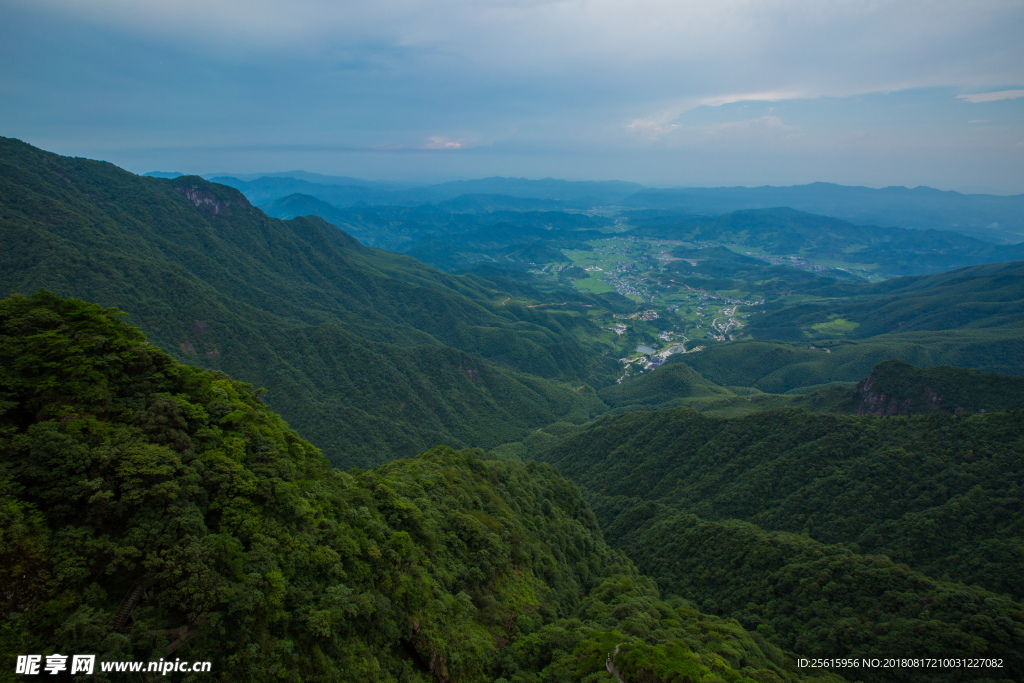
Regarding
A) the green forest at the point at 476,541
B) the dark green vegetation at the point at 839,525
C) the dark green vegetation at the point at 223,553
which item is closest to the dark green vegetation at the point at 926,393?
the green forest at the point at 476,541

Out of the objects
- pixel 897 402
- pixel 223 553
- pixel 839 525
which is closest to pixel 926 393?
pixel 897 402

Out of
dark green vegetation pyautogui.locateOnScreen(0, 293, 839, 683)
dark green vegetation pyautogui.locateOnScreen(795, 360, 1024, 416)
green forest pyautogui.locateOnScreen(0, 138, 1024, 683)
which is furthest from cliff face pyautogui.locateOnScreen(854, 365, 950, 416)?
dark green vegetation pyautogui.locateOnScreen(0, 293, 839, 683)

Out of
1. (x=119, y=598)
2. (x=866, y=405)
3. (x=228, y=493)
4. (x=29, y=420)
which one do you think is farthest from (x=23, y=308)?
(x=866, y=405)

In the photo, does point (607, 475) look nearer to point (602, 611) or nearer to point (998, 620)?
point (602, 611)

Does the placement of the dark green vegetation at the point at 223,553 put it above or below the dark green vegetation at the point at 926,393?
above

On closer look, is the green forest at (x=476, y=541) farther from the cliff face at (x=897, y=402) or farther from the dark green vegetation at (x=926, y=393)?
the cliff face at (x=897, y=402)

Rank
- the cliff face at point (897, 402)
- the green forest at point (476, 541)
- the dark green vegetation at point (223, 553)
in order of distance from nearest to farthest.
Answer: the dark green vegetation at point (223, 553)
the green forest at point (476, 541)
the cliff face at point (897, 402)

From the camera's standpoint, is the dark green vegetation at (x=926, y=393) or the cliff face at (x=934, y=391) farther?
the dark green vegetation at (x=926, y=393)
